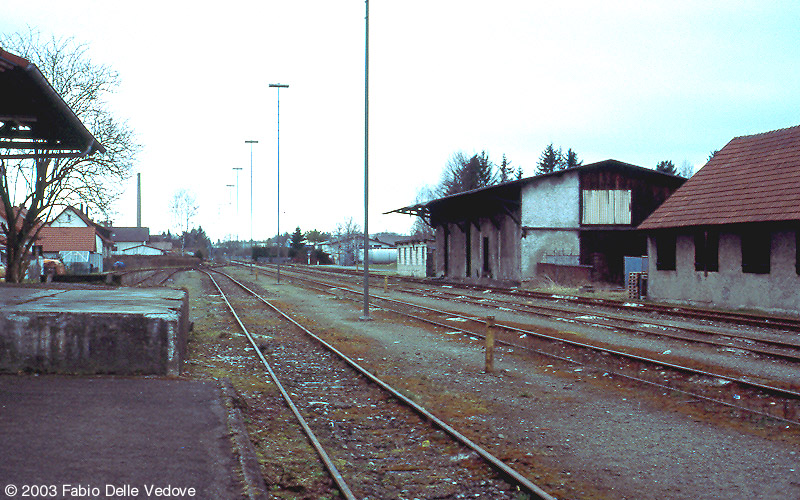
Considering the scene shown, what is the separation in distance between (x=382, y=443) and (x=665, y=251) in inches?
821

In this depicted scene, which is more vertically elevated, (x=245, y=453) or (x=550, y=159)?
(x=550, y=159)

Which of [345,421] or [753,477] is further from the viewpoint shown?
[345,421]

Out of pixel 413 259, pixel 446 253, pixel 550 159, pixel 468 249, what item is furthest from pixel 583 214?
pixel 550 159

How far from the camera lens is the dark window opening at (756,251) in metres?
20.1

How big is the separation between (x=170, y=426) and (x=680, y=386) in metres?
7.03

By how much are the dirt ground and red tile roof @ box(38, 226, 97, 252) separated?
5836cm

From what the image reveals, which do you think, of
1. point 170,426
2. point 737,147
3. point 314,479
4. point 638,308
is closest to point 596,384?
point 314,479

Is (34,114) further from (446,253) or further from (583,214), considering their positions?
(446,253)

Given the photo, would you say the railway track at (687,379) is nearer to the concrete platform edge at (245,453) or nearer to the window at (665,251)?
the concrete platform edge at (245,453)

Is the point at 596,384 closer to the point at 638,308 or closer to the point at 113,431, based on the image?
the point at 113,431

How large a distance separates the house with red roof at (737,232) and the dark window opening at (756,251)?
0.09 feet

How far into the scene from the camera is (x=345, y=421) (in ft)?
25.2

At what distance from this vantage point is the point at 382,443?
22.5 ft

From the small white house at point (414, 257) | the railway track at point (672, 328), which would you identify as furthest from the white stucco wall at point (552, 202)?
the small white house at point (414, 257)
